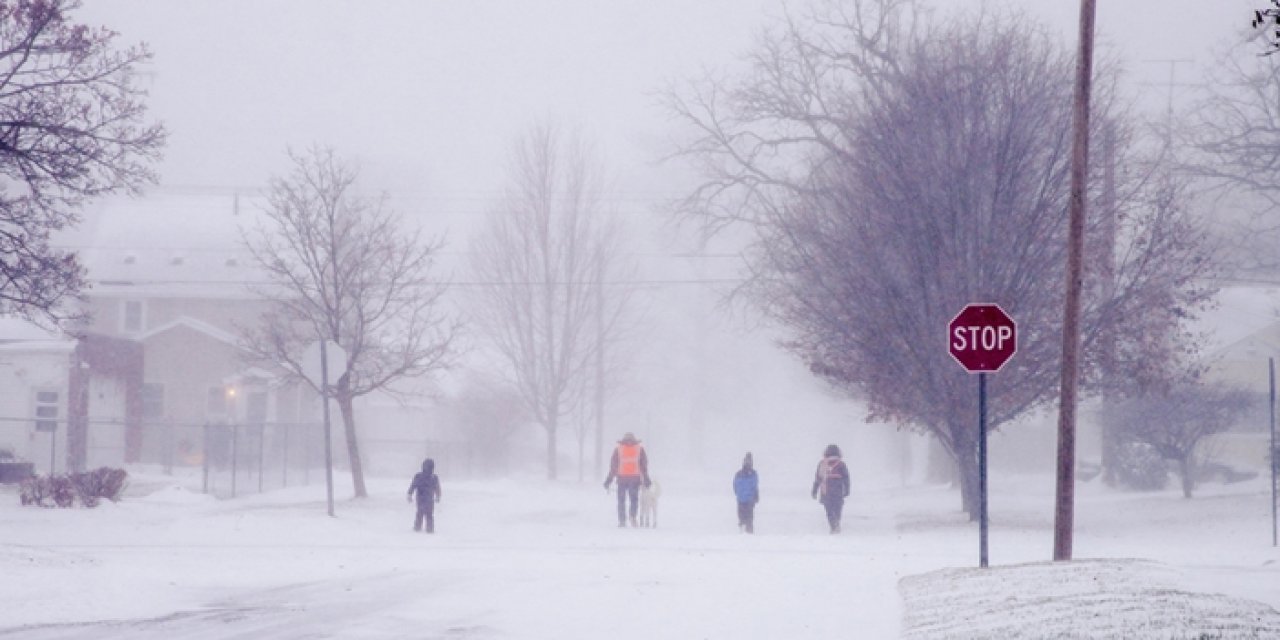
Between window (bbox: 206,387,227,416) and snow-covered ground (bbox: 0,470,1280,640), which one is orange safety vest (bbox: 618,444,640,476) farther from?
window (bbox: 206,387,227,416)

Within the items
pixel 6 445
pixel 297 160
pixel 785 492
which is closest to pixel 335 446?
pixel 6 445

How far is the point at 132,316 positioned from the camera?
6250 centimetres

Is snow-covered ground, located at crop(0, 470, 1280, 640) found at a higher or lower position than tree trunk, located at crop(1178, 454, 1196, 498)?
lower

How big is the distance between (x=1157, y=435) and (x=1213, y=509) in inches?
228

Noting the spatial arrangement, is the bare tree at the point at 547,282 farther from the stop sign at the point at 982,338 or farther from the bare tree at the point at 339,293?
the stop sign at the point at 982,338

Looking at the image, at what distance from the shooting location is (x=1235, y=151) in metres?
33.2

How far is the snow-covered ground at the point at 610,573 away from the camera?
517 inches

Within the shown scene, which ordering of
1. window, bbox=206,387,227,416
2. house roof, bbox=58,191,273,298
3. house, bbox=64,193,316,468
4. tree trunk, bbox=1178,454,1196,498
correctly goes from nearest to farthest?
1. tree trunk, bbox=1178,454,1196,498
2. house, bbox=64,193,316,468
3. window, bbox=206,387,227,416
4. house roof, bbox=58,191,273,298

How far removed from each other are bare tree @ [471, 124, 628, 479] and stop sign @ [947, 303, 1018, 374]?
35831mm

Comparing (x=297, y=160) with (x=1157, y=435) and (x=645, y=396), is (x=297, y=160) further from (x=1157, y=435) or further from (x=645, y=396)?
(x=645, y=396)

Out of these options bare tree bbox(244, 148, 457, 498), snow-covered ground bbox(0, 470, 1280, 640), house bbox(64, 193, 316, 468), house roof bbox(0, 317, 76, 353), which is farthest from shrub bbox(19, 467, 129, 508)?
house roof bbox(0, 317, 76, 353)

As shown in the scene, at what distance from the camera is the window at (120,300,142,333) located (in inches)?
2448

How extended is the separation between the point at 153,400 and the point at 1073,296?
45992 mm

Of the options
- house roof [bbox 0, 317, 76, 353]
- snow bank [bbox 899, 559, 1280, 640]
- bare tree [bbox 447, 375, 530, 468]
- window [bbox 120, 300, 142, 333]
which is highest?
window [bbox 120, 300, 142, 333]
